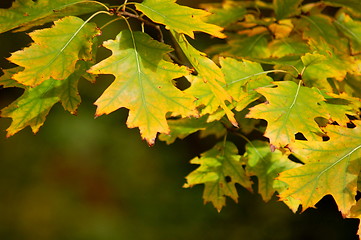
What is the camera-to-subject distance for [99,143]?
3686 mm

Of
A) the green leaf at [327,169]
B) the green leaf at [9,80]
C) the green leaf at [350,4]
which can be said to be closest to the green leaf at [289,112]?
the green leaf at [327,169]

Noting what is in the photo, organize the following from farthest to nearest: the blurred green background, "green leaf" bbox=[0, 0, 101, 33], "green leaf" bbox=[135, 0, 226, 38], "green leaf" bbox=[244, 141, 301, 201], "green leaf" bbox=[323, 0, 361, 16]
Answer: the blurred green background < "green leaf" bbox=[323, 0, 361, 16] < "green leaf" bbox=[244, 141, 301, 201] < "green leaf" bbox=[0, 0, 101, 33] < "green leaf" bbox=[135, 0, 226, 38]

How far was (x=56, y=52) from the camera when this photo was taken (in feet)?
3.19

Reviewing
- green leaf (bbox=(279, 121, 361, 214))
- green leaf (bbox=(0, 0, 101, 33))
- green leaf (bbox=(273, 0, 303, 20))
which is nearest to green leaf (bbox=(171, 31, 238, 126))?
green leaf (bbox=(279, 121, 361, 214))

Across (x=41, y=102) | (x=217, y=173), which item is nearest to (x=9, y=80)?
(x=41, y=102)

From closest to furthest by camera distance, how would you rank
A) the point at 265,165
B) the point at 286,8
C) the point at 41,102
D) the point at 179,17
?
1. the point at 179,17
2. the point at 41,102
3. the point at 265,165
4. the point at 286,8

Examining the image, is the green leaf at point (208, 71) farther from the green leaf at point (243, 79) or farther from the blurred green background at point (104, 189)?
the blurred green background at point (104, 189)

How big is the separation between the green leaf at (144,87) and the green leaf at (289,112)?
0.17 meters

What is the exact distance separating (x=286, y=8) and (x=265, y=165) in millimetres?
494

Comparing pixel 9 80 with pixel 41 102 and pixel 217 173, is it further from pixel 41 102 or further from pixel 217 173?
pixel 217 173

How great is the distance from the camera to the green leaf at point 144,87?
3.03 ft

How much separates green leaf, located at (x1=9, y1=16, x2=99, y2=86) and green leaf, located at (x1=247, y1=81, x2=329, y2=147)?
1.31ft

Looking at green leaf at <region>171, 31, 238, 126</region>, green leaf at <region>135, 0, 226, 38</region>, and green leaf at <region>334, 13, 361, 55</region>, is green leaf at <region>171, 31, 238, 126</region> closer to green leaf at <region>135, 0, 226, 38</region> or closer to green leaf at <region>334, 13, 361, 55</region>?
green leaf at <region>135, 0, 226, 38</region>

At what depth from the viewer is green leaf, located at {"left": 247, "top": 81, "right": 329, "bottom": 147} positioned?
3.11ft
